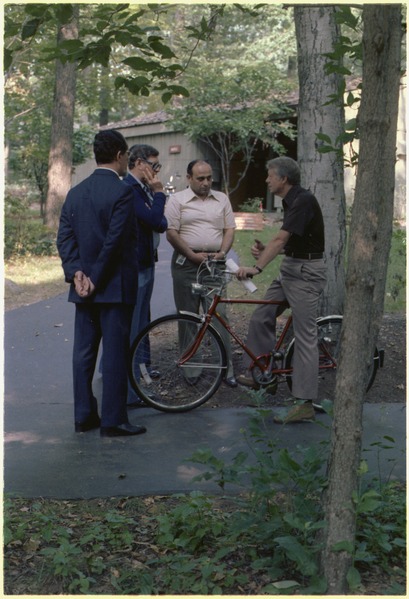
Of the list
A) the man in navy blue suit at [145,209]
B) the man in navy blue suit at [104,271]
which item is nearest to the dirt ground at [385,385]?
the man in navy blue suit at [145,209]

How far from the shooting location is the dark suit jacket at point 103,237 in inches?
239

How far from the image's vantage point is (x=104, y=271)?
240 inches

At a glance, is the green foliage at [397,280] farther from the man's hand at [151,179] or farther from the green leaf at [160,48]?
the green leaf at [160,48]

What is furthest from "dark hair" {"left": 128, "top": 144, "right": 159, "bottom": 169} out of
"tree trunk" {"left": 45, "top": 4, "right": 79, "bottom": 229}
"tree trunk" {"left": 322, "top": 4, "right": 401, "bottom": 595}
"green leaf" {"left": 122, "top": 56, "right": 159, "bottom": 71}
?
"tree trunk" {"left": 45, "top": 4, "right": 79, "bottom": 229}

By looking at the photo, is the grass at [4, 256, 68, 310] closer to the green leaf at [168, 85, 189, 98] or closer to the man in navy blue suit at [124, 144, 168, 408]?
the man in navy blue suit at [124, 144, 168, 408]

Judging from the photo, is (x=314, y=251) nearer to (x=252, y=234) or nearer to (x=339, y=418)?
(x=339, y=418)

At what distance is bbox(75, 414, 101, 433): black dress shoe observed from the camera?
629 cm

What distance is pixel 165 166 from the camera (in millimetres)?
36250

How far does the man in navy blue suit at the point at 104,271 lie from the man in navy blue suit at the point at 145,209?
1.80 feet

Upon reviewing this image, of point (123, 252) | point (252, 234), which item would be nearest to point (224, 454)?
point (123, 252)

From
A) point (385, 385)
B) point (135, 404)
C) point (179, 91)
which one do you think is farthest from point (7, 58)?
point (385, 385)

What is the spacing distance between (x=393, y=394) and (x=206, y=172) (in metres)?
2.52

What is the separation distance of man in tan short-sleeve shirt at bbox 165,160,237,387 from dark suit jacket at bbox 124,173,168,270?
0.83ft

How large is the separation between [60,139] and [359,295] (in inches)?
721
